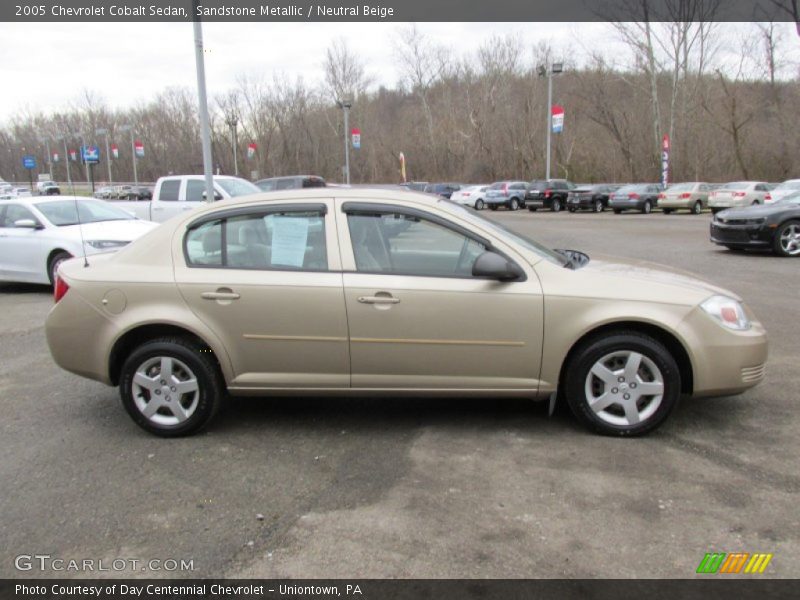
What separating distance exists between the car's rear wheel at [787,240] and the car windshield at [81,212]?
41.1ft

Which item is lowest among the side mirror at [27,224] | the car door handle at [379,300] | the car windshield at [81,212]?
the car door handle at [379,300]

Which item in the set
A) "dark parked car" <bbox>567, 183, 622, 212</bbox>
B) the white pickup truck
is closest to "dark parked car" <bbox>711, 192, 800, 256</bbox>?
the white pickup truck

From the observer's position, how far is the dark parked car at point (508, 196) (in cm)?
3688

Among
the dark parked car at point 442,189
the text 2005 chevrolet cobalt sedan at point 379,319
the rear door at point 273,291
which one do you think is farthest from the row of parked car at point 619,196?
the rear door at point 273,291

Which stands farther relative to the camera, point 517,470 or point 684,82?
point 684,82

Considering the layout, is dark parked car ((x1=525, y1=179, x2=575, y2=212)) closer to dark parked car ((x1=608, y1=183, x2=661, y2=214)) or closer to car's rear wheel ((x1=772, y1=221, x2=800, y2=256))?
dark parked car ((x1=608, y1=183, x2=661, y2=214))

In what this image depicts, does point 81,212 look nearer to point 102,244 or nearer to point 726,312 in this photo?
point 102,244

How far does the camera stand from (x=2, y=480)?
365cm

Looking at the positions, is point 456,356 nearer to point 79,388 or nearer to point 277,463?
point 277,463

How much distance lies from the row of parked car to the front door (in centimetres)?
2613

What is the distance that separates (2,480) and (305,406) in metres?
2.01

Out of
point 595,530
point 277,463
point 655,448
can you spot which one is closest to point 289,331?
point 277,463

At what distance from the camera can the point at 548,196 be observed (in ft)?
114

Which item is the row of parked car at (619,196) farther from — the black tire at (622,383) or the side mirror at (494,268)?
the side mirror at (494,268)
